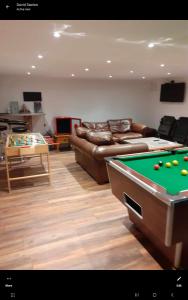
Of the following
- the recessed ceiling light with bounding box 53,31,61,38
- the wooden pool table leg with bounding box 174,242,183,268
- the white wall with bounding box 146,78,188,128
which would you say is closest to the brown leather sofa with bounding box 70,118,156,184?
the recessed ceiling light with bounding box 53,31,61,38

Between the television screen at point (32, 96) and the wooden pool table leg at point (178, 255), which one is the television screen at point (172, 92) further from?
the wooden pool table leg at point (178, 255)

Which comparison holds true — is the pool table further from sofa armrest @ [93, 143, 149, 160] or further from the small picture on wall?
the small picture on wall

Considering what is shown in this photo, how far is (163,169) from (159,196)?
76 centimetres

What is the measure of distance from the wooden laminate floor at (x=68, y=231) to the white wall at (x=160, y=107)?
4661 millimetres

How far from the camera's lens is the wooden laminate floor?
2047 millimetres

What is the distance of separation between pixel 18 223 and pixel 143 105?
22.7ft

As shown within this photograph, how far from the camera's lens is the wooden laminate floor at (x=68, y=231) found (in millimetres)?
2047

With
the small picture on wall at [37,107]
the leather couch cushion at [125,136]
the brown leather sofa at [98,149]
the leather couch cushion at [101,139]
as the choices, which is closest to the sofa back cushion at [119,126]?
the leather couch cushion at [125,136]

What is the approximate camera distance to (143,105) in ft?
27.2

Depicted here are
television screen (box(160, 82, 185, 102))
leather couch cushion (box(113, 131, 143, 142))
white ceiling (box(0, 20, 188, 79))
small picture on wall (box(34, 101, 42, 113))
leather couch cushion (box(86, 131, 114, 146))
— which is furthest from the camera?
television screen (box(160, 82, 185, 102))

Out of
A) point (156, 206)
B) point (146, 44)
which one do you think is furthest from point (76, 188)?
point (146, 44)

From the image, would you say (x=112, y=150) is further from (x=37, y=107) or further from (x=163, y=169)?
(x=37, y=107)

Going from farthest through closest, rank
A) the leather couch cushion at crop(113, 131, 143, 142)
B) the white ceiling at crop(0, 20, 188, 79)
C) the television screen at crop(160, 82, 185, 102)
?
the television screen at crop(160, 82, 185, 102), the leather couch cushion at crop(113, 131, 143, 142), the white ceiling at crop(0, 20, 188, 79)
